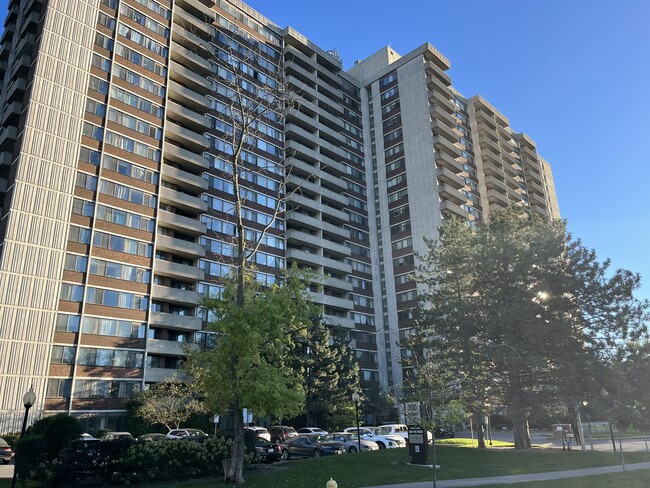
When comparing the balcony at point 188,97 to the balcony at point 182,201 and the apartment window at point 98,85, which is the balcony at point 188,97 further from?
the balcony at point 182,201

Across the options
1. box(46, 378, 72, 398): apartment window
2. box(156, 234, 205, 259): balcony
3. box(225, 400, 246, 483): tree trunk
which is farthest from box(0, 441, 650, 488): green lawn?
box(156, 234, 205, 259): balcony

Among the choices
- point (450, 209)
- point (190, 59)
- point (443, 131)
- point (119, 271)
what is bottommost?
point (119, 271)

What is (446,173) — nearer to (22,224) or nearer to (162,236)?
(162,236)

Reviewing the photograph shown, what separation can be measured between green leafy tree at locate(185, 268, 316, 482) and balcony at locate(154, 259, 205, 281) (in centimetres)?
3238

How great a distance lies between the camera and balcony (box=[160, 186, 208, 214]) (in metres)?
54.7

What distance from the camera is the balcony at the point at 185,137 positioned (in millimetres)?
57669

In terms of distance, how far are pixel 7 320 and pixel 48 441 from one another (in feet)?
90.0

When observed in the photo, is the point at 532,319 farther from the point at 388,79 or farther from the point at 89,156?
the point at 388,79

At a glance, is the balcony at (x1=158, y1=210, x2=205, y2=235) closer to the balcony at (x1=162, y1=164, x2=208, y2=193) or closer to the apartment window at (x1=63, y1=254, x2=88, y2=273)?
the balcony at (x1=162, y1=164, x2=208, y2=193)

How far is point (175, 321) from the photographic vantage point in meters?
51.5

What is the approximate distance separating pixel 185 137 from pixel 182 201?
8.12 meters

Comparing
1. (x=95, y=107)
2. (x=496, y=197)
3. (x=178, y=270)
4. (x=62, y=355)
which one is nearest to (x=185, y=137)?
(x=95, y=107)

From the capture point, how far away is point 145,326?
4938 centimetres

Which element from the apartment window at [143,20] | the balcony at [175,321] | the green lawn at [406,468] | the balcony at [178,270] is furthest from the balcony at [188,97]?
the green lawn at [406,468]
